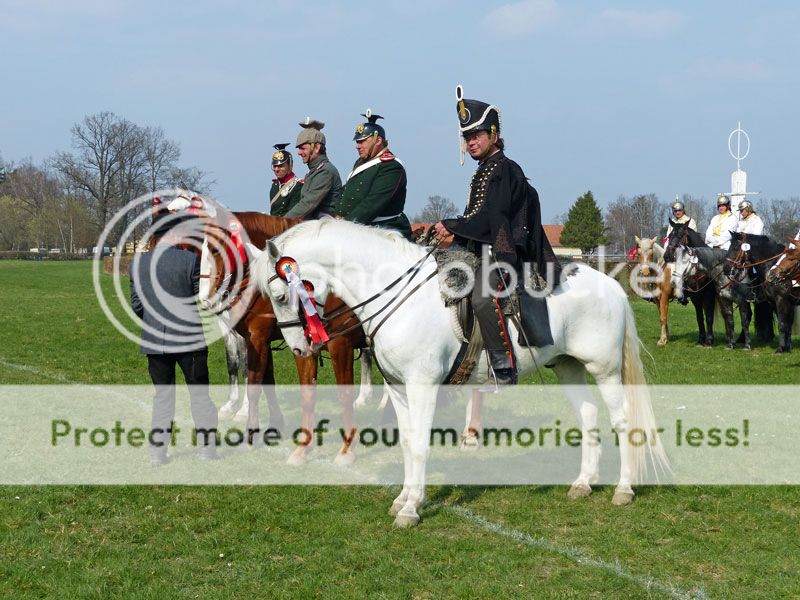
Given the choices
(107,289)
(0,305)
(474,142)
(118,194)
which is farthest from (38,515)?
(118,194)

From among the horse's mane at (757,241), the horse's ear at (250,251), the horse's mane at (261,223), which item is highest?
the horse's mane at (261,223)

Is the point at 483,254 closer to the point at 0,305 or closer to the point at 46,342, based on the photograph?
the point at 46,342

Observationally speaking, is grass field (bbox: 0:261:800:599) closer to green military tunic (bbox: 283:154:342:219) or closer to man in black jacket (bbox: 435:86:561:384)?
man in black jacket (bbox: 435:86:561:384)

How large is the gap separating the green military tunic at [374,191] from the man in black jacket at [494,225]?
1.70 metres

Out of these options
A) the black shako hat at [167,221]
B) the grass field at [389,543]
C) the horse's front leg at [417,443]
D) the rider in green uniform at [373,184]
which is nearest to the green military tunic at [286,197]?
the rider in green uniform at [373,184]

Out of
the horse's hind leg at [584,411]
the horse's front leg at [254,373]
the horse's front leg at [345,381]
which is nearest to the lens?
the horse's hind leg at [584,411]

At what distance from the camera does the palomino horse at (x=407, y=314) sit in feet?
20.3

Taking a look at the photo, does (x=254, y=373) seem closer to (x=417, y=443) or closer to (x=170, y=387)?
(x=170, y=387)

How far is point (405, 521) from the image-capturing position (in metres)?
6.25

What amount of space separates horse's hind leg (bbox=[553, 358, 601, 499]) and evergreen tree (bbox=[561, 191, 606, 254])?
7678cm

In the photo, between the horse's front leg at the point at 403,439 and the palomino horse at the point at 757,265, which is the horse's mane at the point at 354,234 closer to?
the horse's front leg at the point at 403,439

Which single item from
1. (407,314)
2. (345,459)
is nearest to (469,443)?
(345,459)

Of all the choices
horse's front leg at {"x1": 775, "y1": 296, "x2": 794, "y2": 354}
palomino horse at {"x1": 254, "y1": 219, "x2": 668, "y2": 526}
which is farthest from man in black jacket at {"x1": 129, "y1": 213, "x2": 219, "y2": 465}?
horse's front leg at {"x1": 775, "y1": 296, "x2": 794, "y2": 354}

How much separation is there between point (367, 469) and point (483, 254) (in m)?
2.71
